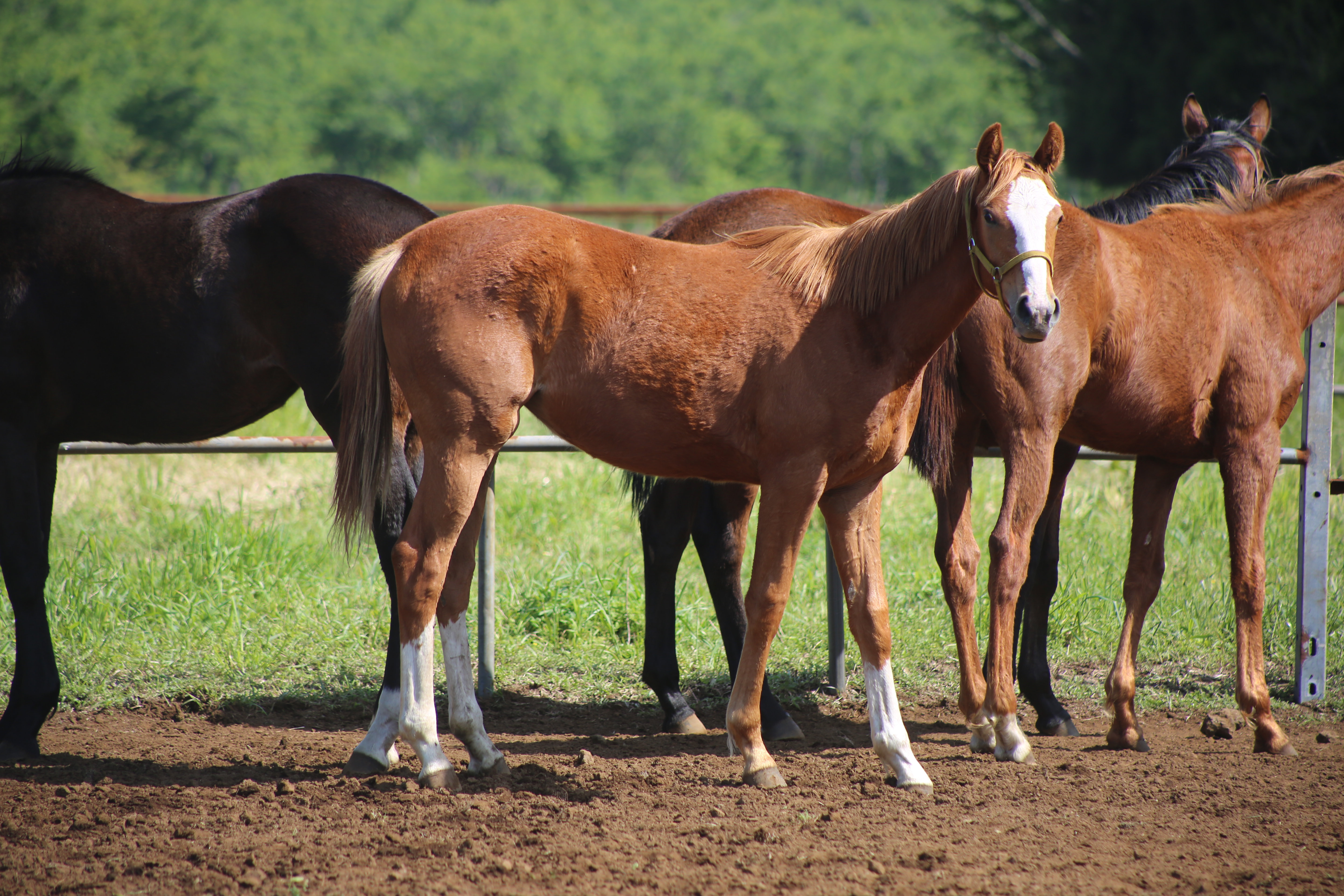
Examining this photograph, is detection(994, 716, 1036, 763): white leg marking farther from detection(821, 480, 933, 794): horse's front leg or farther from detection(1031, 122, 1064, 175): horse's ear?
detection(1031, 122, 1064, 175): horse's ear

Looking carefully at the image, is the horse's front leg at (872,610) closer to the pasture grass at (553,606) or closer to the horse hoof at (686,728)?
the horse hoof at (686,728)

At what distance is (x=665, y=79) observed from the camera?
51.2 m

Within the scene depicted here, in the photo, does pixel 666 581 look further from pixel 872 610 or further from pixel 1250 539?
pixel 1250 539

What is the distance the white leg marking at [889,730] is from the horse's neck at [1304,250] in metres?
2.32

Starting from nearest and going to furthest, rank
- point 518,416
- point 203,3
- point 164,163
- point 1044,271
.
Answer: point 1044,271 < point 518,416 < point 164,163 < point 203,3

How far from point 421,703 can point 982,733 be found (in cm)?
206

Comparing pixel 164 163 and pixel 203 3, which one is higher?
pixel 203 3

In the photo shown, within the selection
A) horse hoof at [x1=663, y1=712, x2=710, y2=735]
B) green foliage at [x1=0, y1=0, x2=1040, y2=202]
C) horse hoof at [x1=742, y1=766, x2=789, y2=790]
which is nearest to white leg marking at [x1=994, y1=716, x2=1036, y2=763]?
horse hoof at [x1=742, y1=766, x2=789, y2=790]

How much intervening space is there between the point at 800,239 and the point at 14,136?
26.2m

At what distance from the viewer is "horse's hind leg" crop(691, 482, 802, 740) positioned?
4.32 metres

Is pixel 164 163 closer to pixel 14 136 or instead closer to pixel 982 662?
pixel 14 136

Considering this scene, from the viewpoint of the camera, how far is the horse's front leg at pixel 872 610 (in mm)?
3402

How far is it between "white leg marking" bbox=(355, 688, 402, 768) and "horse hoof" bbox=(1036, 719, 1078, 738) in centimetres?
256

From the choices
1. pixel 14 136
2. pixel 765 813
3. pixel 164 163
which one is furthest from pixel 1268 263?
pixel 164 163
